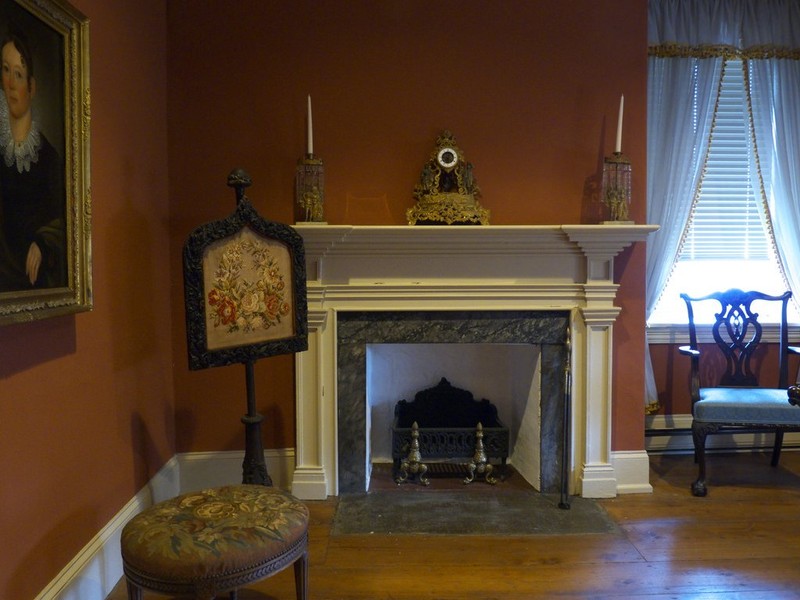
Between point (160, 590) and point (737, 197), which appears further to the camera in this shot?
point (737, 197)

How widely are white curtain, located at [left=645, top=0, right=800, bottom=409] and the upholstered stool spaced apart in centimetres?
250

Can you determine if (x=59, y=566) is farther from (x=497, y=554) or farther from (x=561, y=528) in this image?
(x=561, y=528)

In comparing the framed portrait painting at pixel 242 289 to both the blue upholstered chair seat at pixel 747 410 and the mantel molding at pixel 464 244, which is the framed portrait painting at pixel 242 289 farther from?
the blue upholstered chair seat at pixel 747 410

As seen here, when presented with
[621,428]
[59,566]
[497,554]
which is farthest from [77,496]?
[621,428]

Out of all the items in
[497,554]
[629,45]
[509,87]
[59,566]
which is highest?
[629,45]

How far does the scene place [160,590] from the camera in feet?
5.41

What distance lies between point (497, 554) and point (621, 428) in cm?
105

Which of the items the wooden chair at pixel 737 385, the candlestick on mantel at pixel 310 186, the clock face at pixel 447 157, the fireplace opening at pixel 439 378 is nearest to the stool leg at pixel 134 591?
the candlestick on mantel at pixel 310 186

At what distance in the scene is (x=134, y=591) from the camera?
1742 mm

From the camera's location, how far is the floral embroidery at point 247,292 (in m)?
2.23

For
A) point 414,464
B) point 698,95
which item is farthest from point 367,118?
point 698,95

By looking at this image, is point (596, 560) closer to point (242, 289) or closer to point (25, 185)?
point (242, 289)

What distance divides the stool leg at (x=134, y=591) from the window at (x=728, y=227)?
118 inches

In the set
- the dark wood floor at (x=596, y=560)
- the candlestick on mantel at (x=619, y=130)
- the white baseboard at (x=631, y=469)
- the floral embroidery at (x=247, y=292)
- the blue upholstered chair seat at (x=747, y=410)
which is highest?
the candlestick on mantel at (x=619, y=130)
